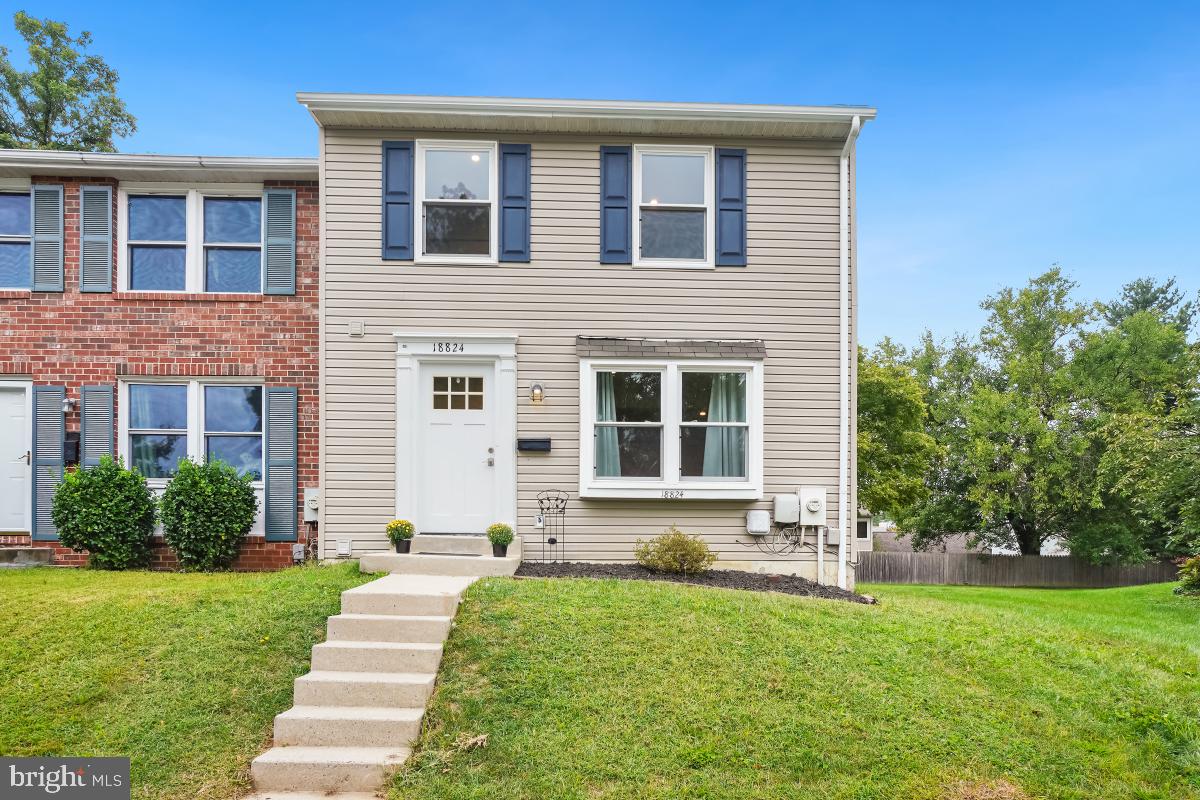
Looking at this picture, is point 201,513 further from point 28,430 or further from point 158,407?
point 28,430

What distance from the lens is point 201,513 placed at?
24.5 feet

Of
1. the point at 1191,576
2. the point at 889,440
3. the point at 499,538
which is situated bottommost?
the point at 1191,576

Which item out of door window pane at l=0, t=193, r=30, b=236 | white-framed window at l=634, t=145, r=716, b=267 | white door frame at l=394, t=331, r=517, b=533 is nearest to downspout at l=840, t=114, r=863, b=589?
white-framed window at l=634, t=145, r=716, b=267

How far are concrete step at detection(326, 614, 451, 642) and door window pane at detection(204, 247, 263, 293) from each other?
5.37 metres

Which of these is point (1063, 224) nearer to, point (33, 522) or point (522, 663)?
point (522, 663)

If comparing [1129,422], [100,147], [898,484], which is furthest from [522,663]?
[100,147]

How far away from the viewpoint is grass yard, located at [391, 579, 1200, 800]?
3479 millimetres

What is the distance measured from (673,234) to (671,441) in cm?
251

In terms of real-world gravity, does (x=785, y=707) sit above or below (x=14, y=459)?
below

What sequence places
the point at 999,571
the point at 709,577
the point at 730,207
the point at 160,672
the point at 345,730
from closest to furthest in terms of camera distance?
the point at 345,730
the point at 160,672
the point at 709,577
the point at 730,207
the point at 999,571

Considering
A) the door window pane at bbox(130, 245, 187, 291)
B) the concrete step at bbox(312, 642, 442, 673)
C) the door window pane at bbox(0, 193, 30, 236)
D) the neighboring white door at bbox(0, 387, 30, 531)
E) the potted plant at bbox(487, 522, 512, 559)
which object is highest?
the door window pane at bbox(0, 193, 30, 236)

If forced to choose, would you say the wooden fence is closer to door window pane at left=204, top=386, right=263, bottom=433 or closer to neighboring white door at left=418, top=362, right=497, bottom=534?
neighboring white door at left=418, top=362, right=497, bottom=534

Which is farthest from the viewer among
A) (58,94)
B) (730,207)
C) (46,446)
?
(58,94)

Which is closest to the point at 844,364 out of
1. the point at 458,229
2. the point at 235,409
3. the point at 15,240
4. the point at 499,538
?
the point at 499,538
